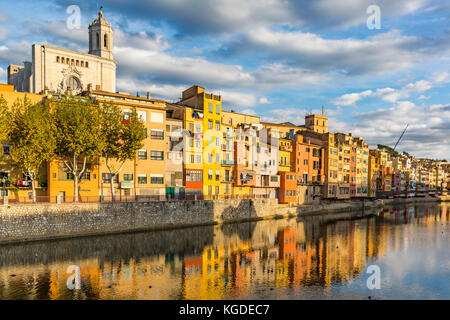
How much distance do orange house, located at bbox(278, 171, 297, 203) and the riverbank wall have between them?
717 cm

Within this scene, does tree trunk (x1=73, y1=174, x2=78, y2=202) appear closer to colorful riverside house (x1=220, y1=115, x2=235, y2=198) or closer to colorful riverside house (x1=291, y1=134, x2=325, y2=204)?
colorful riverside house (x1=220, y1=115, x2=235, y2=198)

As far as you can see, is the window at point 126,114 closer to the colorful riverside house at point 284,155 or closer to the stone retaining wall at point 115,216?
the stone retaining wall at point 115,216

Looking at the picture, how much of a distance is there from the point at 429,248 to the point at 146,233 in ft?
138

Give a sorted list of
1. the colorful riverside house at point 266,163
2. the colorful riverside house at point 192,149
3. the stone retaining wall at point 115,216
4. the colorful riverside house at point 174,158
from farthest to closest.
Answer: the colorful riverside house at point 266,163 → the colorful riverside house at point 192,149 → the colorful riverside house at point 174,158 → the stone retaining wall at point 115,216

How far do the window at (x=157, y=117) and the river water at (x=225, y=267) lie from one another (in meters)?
20.0

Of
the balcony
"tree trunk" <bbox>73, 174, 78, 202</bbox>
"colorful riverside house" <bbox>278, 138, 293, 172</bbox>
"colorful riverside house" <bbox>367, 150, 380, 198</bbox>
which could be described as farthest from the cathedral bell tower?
"colorful riverside house" <bbox>367, 150, 380, 198</bbox>

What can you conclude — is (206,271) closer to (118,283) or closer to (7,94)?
(118,283)

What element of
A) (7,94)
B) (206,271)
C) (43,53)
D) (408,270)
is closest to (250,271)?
(206,271)

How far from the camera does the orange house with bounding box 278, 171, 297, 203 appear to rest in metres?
84.8

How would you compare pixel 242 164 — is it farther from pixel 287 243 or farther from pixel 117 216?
pixel 117 216

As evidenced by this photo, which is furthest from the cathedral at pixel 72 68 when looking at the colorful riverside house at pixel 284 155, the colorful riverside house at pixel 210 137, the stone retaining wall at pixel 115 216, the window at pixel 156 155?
the colorful riverside house at pixel 284 155

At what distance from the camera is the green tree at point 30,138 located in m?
43.5

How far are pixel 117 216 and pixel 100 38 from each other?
65.8 meters

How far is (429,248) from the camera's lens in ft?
161
